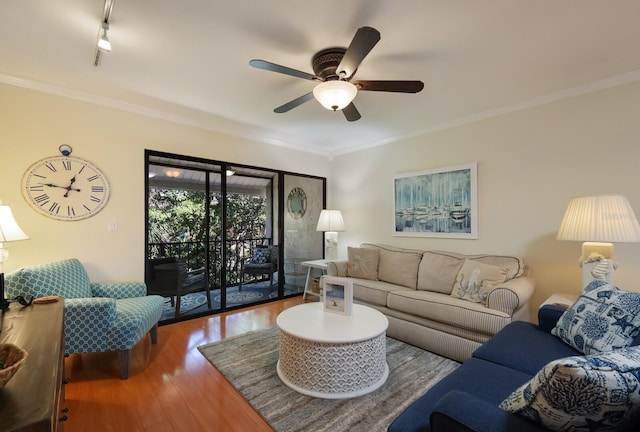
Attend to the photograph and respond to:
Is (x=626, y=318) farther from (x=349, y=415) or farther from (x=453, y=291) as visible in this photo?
(x=349, y=415)

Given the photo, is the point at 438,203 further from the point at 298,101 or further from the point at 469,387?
the point at 469,387

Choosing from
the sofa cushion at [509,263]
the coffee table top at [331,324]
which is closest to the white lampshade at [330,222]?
the coffee table top at [331,324]

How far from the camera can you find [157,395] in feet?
6.60

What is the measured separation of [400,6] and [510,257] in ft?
8.47

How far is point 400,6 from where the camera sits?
1.67 meters

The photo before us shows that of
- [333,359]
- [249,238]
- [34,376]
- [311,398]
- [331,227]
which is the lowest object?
[311,398]

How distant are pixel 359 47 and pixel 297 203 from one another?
10.7 ft

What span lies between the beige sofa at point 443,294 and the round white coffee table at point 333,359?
2.41ft

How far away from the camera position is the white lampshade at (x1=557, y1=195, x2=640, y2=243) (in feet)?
6.54

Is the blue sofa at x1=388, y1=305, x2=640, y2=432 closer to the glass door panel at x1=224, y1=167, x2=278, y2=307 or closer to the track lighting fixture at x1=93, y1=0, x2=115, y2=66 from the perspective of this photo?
the track lighting fixture at x1=93, y1=0, x2=115, y2=66

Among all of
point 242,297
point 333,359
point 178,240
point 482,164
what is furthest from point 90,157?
point 482,164

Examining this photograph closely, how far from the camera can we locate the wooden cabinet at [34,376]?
2.26 ft

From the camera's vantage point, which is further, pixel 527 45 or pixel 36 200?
pixel 36 200

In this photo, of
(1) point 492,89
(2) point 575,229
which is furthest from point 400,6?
(2) point 575,229
